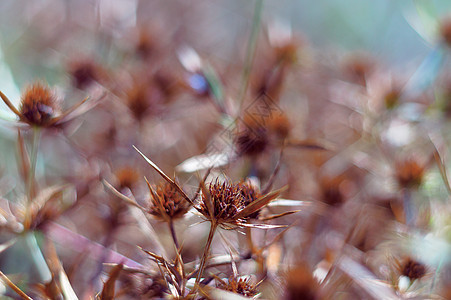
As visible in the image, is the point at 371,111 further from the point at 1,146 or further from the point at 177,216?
the point at 1,146

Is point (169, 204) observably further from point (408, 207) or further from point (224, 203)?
point (408, 207)

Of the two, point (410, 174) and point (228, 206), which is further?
point (410, 174)

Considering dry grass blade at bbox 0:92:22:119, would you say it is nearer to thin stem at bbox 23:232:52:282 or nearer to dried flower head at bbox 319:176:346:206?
thin stem at bbox 23:232:52:282

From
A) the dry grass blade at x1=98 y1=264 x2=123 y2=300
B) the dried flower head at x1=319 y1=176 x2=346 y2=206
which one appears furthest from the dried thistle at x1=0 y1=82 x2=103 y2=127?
the dried flower head at x1=319 y1=176 x2=346 y2=206

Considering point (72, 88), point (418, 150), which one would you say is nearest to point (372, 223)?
point (418, 150)

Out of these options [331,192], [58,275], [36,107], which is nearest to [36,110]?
[36,107]

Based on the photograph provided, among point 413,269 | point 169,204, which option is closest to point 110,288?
point 169,204

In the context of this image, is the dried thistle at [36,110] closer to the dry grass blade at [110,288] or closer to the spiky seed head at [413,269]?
the dry grass blade at [110,288]

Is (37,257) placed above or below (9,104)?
below
